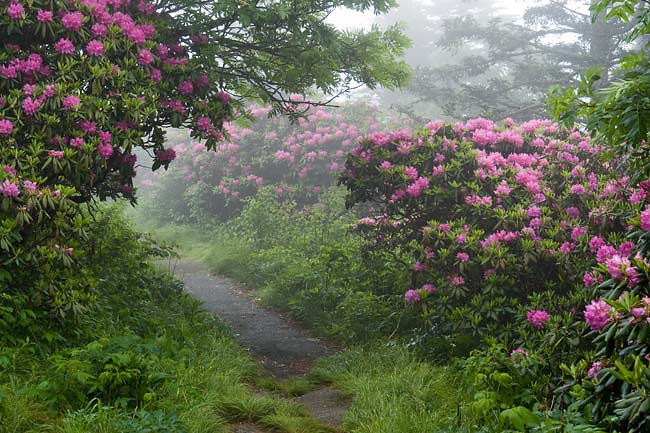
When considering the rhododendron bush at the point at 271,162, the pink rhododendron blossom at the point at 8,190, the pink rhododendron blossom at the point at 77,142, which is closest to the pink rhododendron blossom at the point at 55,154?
the pink rhododendron blossom at the point at 77,142

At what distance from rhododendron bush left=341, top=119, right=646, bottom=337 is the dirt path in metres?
1.29

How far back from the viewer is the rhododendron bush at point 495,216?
4.96 metres

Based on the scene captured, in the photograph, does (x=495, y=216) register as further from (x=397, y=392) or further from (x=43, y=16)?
(x=43, y=16)

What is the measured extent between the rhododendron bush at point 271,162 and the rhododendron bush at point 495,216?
A: 288 inches

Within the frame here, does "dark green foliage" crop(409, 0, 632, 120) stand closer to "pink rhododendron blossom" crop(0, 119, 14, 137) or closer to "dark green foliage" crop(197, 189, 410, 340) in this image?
"dark green foliage" crop(197, 189, 410, 340)

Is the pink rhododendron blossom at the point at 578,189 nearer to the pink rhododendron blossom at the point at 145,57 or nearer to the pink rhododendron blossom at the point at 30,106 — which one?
the pink rhododendron blossom at the point at 145,57

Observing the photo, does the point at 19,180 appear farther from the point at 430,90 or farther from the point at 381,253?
the point at 430,90

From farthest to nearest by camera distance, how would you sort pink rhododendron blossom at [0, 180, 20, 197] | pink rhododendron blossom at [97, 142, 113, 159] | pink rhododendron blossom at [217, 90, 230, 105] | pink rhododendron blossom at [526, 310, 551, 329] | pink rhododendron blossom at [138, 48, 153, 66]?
pink rhododendron blossom at [217, 90, 230, 105] < pink rhododendron blossom at [138, 48, 153, 66] < pink rhododendron blossom at [97, 142, 113, 159] < pink rhododendron blossom at [526, 310, 551, 329] < pink rhododendron blossom at [0, 180, 20, 197]

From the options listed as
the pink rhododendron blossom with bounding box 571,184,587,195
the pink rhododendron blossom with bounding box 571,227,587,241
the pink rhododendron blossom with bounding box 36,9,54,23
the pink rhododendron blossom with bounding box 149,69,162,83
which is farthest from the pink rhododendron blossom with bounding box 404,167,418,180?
the pink rhododendron blossom with bounding box 36,9,54,23

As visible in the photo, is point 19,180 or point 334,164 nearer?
point 19,180

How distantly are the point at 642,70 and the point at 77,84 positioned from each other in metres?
4.30

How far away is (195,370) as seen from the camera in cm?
488

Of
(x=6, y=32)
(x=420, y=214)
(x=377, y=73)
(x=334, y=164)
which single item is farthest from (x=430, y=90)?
(x=6, y=32)

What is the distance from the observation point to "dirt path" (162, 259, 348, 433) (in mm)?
4898
